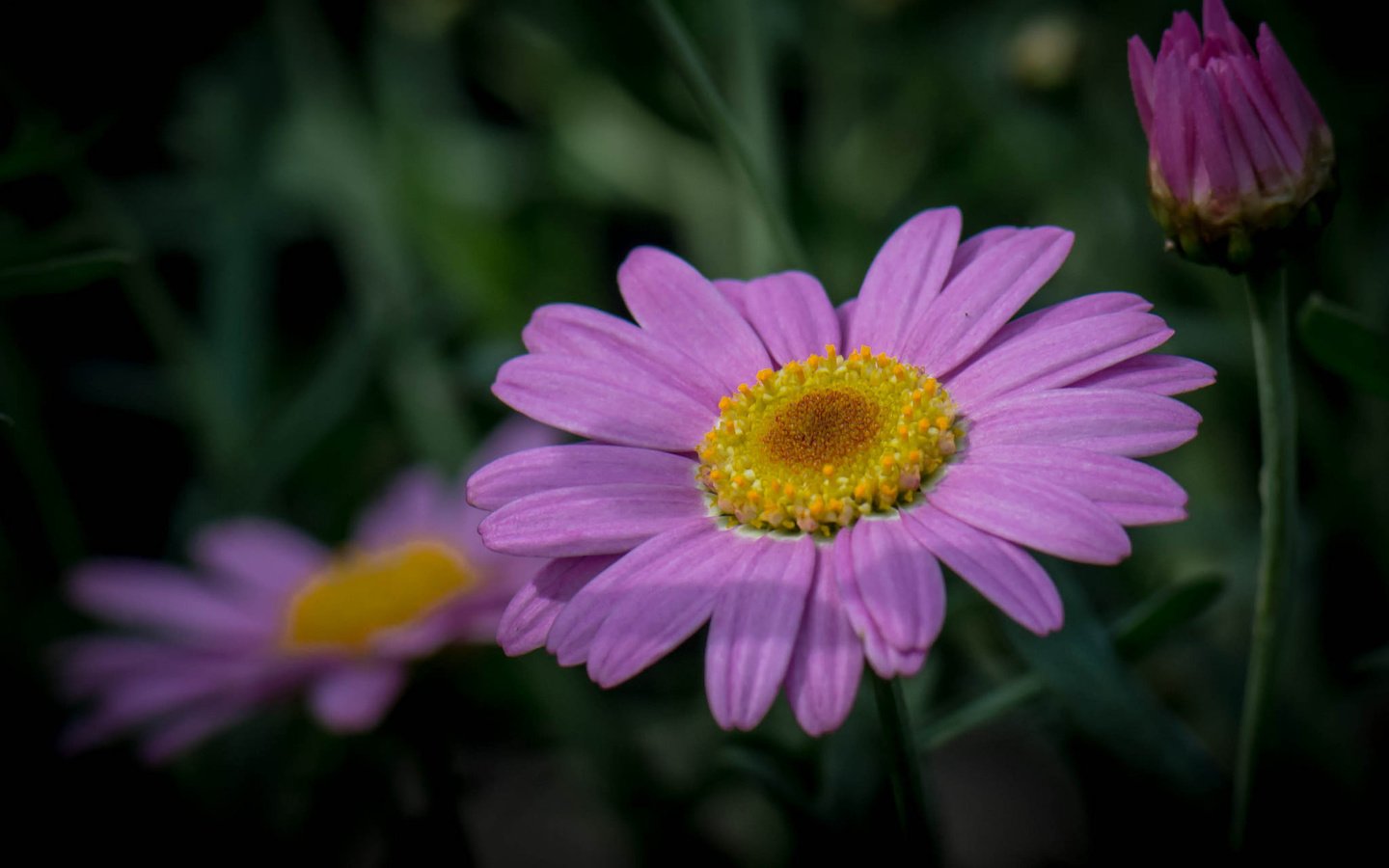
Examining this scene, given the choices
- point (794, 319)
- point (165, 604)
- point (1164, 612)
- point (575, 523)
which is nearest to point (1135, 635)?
point (1164, 612)

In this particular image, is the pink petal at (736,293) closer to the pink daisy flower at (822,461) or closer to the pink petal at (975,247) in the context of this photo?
the pink daisy flower at (822,461)

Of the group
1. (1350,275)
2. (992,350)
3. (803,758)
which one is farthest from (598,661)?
(1350,275)

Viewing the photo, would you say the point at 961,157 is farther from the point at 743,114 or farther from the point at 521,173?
the point at 521,173

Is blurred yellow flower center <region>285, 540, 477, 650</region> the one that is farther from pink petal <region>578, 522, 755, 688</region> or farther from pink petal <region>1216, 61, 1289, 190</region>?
pink petal <region>1216, 61, 1289, 190</region>

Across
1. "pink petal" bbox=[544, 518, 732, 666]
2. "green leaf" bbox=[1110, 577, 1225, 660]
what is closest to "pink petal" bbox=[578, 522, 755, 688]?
"pink petal" bbox=[544, 518, 732, 666]

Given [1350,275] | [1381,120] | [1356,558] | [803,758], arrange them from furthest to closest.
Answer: [1381,120], [1350,275], [1356,558], [803,758]

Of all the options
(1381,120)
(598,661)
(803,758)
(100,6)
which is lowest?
(803,758)

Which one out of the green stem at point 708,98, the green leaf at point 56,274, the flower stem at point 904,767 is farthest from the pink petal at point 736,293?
the green leaf at point 56,274
